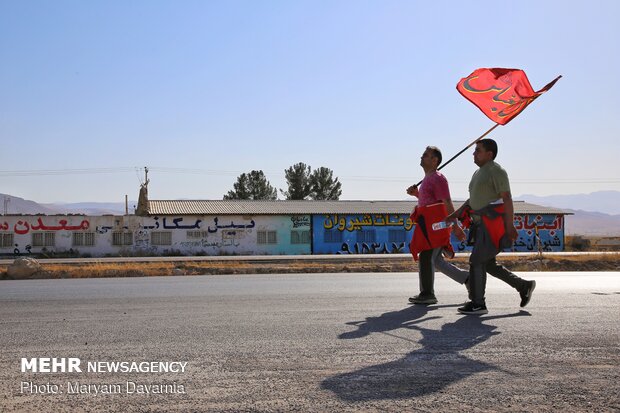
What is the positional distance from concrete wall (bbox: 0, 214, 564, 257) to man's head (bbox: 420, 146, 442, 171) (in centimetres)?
3873

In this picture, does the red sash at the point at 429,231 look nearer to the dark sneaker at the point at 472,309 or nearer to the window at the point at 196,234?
the dark sneaker at the point at 472,309

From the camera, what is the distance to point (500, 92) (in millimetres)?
6969

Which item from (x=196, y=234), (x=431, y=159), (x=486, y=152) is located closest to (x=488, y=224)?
(x=486, y=152)

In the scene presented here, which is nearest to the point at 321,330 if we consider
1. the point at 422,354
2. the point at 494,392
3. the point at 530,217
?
the point at 422,354

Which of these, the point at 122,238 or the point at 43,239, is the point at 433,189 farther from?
the point at 43,239

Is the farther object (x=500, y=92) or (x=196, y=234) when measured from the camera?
(x=196, y=234)

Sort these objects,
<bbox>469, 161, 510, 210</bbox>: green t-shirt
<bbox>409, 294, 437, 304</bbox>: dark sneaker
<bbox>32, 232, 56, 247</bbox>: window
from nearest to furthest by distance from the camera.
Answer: <bbox>469, 161, 510, 210</bbox>: green t-shirt → <bbox>409, 294, 437, 304</bbox>: dark sneaker → <bbox>32, 232, 56, 247</bbox>: window

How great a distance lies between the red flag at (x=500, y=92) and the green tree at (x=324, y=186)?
250ft

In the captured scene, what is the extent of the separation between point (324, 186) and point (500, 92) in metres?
77.0

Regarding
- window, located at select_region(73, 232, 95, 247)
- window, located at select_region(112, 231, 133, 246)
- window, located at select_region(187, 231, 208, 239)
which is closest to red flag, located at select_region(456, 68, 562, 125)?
window, located at select_region(187, 231, 208, 239)

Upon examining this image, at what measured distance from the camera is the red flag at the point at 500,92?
6871 mm
